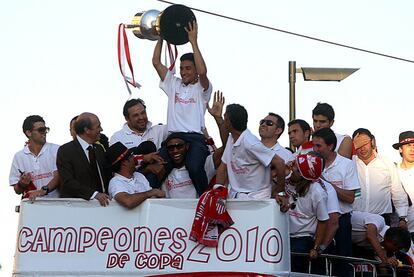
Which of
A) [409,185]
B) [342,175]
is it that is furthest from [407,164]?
[342,175]

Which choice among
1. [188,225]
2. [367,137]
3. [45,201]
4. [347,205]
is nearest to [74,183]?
[45,201]

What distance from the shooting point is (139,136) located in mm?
11219

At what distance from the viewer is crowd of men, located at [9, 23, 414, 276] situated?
31.9ft

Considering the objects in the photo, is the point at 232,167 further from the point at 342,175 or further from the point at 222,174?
the point at 342,175

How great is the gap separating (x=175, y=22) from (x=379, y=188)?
→ 2.87 m

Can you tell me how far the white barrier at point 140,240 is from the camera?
913 cm

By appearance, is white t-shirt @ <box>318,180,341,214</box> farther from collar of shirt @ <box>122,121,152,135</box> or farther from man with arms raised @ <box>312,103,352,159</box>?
collar of shirt @ <box>122,121,152,135</box>

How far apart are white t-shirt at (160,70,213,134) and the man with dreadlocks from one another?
1485 millimetres

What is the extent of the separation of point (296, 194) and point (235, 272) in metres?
1.16

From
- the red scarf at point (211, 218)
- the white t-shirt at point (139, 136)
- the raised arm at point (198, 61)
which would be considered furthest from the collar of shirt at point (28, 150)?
the red scarf at point (211, 218)

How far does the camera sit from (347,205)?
10336 mm

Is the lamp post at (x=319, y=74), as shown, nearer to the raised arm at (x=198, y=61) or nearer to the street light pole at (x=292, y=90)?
the street light pole at (x=292, y=90)

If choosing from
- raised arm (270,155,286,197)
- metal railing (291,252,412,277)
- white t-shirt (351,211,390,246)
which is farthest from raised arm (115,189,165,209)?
white t-shirt (351,211,390,246)

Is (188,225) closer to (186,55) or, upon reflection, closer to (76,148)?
(76,148)
